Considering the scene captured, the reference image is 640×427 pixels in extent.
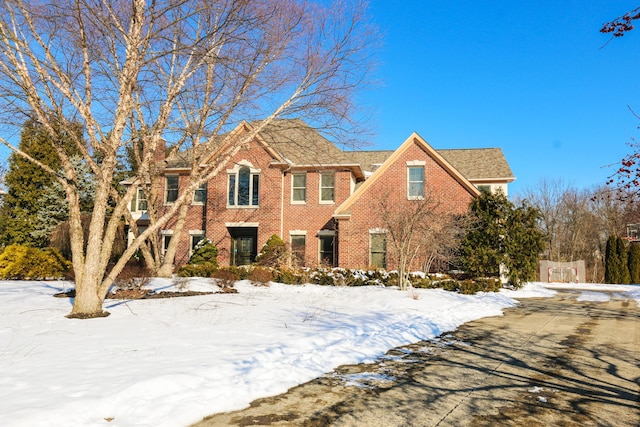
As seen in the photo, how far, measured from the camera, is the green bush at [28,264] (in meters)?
17.6

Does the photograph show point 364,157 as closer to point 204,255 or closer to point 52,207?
point 204,255

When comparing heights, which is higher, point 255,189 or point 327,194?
point 255,189

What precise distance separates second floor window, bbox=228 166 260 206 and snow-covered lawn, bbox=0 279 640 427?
11894 mm

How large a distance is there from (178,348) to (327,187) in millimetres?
17930

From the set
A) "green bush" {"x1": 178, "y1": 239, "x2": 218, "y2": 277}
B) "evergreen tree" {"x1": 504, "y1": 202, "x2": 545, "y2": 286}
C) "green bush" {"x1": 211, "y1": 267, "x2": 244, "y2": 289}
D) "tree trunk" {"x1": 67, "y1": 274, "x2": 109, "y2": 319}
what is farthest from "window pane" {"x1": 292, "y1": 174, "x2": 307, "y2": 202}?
"tree trunk" {"x1": 67, "y1": 274, "x2": 109, "y2": 319}

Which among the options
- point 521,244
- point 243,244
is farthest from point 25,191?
point 521,244

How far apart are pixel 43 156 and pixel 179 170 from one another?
12189 mm

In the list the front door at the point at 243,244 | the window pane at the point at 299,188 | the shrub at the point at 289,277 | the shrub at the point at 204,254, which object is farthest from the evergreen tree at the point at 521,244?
the shrub at the point at 204,254

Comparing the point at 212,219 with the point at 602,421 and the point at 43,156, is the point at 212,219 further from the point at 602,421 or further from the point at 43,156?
the point at 602,421

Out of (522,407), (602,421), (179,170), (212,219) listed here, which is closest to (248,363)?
(522,407)

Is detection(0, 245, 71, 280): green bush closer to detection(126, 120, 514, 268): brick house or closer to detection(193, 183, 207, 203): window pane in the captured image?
detection(126, 120, 514, 268): brick house

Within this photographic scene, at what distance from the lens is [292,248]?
23.1 m

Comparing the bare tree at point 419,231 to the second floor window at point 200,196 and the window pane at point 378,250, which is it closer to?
the window pane at point 378,250

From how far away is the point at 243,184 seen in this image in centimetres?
2461
